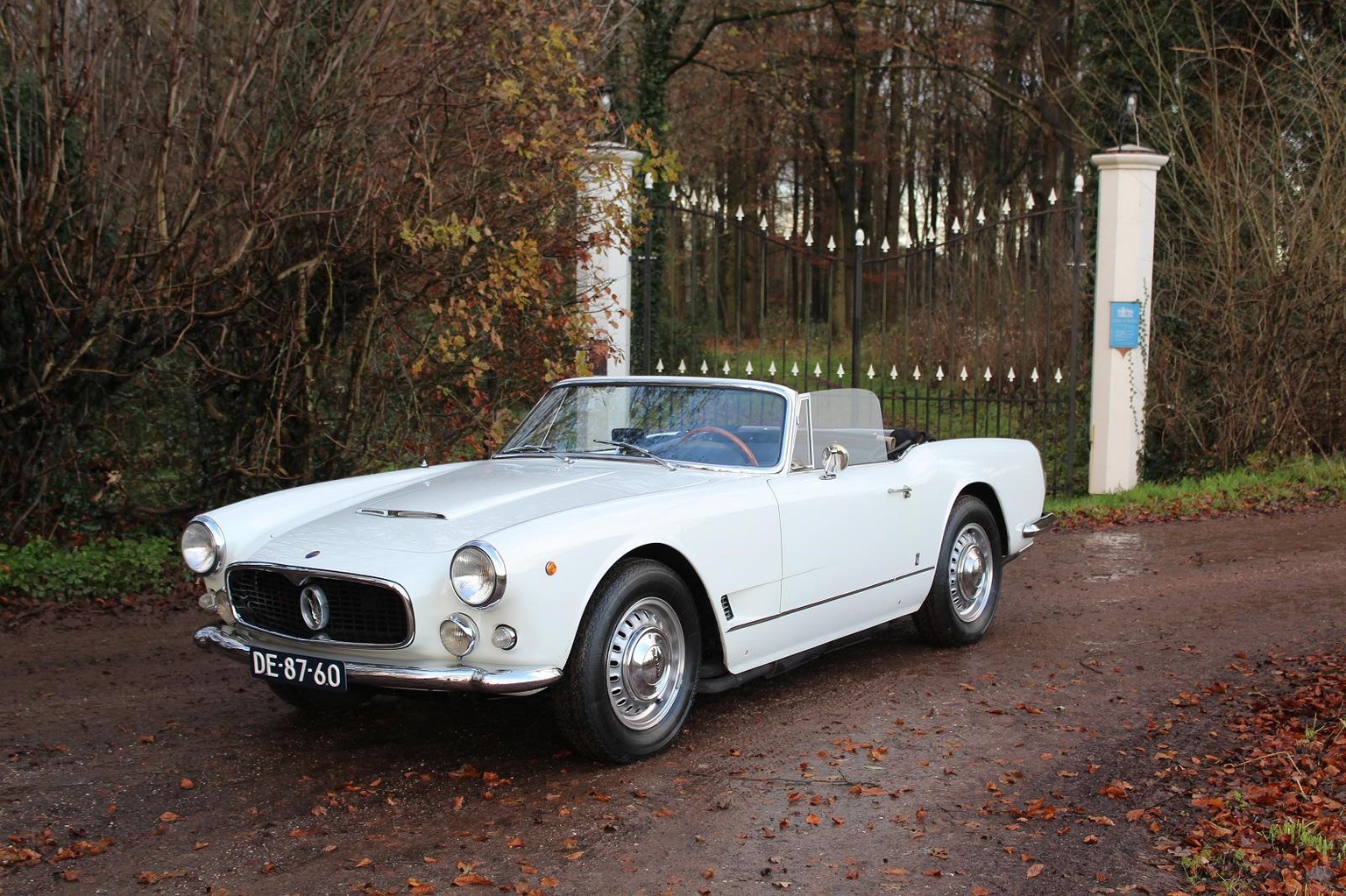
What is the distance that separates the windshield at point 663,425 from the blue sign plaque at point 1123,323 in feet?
23.0

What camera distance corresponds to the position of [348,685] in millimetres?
4531

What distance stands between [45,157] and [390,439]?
306 cm

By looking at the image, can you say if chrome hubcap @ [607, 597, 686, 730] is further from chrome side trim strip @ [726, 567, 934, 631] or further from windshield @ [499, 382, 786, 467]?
windshield @ [499, 382, 786, 467]

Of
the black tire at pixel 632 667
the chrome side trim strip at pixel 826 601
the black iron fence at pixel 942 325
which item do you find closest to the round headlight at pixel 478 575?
the black tire at pixel 632 667

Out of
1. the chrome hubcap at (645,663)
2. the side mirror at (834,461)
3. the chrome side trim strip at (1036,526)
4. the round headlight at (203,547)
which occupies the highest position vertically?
the side mirror at (834,461)

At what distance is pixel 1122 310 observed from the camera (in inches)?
468

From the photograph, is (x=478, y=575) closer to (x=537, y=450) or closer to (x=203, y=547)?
(x=203, y=547)

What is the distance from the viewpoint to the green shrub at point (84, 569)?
25.5ft

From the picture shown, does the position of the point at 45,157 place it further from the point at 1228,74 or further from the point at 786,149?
the point at 786,149

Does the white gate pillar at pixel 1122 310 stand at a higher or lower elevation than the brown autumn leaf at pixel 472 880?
higher

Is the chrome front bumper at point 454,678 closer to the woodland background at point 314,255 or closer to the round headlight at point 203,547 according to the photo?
the round headlight at point 203,547

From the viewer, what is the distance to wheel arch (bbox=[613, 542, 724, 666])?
4.95 metres

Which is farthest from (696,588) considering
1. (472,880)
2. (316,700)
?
(316,700)

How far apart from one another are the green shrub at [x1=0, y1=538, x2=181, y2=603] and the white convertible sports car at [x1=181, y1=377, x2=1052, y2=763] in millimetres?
2804
